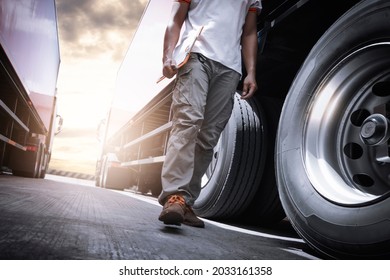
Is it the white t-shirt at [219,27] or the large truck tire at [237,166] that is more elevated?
the white t-shirt at [219,27]

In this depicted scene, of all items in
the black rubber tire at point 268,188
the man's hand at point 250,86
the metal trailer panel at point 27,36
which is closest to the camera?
the man's hand at point 250,86

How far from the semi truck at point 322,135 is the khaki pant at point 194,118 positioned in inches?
11.0

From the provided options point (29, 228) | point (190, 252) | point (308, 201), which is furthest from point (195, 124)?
point (29, 228)

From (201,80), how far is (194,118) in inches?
8.6

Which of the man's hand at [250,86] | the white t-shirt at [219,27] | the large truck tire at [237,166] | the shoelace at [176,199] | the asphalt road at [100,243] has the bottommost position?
the asphalt road at [100,243]

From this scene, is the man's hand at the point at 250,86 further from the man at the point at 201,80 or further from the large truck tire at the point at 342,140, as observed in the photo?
the large truck tire at the point at 342,140

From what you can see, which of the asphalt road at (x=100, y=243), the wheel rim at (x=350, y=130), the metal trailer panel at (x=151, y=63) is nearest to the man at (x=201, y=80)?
the asphalt road at (x=100, y=243)

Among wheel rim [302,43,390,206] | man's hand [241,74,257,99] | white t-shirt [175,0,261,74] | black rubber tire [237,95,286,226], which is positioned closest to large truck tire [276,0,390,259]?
wheel rim [302,43,390,206]

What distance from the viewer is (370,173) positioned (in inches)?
48.3

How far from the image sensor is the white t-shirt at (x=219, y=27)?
1.81 metres

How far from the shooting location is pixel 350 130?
1311 mm

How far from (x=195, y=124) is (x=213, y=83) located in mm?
317

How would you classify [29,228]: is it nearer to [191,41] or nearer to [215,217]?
[191,41]

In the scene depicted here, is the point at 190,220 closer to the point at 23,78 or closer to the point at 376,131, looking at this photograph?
the point at 376,131
